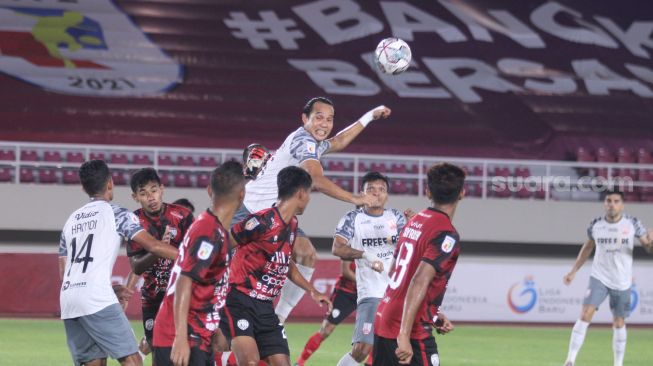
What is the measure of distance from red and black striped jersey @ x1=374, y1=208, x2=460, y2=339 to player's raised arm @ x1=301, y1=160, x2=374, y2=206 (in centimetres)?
146

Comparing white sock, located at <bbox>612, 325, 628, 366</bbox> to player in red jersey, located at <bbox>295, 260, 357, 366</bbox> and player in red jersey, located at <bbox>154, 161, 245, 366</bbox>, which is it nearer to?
player in red jersey, located at <bbox>295, 260, 357, 366</bbox>

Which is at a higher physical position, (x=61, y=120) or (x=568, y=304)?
(x=61, y=120)

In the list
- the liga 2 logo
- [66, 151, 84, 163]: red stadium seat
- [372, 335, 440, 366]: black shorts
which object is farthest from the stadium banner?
[372, 335, 440, 366]: black shorts

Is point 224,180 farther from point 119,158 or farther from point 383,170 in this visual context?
point 383,170

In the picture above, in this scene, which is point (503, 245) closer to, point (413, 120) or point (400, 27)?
point (413, 120)

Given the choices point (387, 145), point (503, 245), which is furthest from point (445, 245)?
point (387, 145)

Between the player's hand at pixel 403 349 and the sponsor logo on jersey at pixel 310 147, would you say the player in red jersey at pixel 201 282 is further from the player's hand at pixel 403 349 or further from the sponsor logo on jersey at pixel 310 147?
the sponsor logo on jersey at pixel 310 147

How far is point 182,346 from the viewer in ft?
19.7

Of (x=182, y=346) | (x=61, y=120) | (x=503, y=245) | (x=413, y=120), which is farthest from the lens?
(x=413, y=120)

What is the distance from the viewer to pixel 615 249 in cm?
1390

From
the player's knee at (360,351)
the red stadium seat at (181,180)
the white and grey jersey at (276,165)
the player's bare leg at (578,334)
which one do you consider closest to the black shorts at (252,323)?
the white and grey jersey at (276,165)

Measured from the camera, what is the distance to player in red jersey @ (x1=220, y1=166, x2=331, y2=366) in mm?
7379

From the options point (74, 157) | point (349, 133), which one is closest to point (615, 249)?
point (349, 133)

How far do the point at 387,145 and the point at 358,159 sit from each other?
2.09 meters
